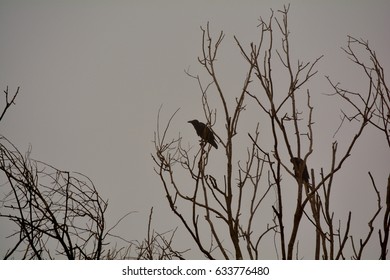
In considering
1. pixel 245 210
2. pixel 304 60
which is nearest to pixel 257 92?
pixel 304 60

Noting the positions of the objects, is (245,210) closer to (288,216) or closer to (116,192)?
(288,216)

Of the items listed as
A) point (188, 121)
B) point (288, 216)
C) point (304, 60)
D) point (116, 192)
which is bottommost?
point (288, 216)

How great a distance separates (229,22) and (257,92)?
0.29 m

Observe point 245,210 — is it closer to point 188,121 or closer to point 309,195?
point 188,121
